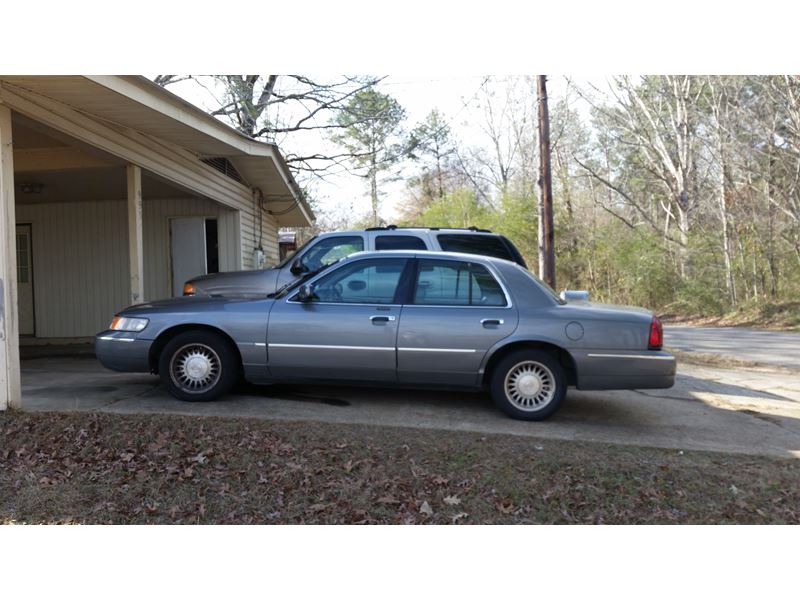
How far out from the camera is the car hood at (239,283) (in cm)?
704

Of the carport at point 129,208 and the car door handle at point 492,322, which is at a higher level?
the carport at point 129,208

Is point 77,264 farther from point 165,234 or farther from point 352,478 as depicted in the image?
point 352,478

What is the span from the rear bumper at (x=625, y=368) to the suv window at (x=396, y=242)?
2.79 metres

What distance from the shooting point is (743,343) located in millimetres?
12281

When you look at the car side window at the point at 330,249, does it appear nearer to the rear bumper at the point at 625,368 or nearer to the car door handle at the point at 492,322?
the car door handle at the point at 492,322

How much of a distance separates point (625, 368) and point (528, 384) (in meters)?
0.88

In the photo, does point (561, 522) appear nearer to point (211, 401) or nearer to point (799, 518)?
point (799, 518)

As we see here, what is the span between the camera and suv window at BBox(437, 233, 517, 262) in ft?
23.4

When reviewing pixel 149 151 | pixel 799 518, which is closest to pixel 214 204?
pixel 149 151

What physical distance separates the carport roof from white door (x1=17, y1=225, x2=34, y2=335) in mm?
4750

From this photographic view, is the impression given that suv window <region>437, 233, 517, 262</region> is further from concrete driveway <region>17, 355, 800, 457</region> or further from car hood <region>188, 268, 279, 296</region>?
car hood <region>188, 268, 279, 296</region>

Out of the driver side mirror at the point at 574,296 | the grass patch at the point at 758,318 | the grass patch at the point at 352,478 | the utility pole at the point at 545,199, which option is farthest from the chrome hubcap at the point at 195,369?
the grass patch at the point at 758,318

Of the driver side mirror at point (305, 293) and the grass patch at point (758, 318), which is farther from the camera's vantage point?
the grass patch at point (758, 318)

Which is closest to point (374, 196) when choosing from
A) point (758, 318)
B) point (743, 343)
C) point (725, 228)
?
point (725, 228)
